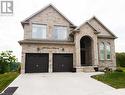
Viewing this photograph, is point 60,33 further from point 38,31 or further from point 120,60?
point 120,60

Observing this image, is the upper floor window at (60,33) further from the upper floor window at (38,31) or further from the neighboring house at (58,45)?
the upper floor window at (38,31)

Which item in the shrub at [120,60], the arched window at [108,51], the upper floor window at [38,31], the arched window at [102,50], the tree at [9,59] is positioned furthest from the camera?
the tree at [9,59]

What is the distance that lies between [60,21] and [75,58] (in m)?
6.27

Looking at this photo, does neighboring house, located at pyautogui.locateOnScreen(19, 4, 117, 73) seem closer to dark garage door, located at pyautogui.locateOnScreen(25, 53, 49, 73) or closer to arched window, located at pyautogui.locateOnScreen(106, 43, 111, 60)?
dark garage door, located at pyautogui.locateOnScreen(25, 53, 49, 73)

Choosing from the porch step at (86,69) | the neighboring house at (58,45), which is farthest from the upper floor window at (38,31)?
the porch step at (86,69)

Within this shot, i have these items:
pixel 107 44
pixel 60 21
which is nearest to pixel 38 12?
pixel 60 21

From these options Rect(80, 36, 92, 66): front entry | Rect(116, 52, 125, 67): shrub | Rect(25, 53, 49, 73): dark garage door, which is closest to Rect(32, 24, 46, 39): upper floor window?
Rect(25, 53, 49, 73): dark garage door

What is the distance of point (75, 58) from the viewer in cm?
2464

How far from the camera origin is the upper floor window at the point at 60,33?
2578cm

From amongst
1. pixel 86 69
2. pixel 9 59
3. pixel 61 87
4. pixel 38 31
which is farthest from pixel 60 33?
pixel 9 59

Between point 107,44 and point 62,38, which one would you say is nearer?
point 62,38

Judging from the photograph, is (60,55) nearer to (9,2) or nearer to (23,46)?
(23,46)

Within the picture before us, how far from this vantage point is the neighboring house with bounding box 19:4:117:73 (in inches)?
935

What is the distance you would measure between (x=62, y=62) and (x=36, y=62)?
3844mm
